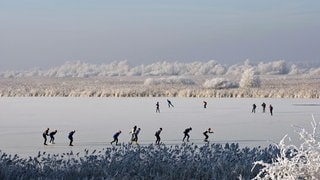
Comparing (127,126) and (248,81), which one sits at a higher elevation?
(248,81)

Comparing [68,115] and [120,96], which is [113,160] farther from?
Result: [120,96]

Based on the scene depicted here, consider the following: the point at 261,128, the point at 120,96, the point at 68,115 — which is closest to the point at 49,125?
the point at 68,115

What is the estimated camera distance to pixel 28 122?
18.8 meters

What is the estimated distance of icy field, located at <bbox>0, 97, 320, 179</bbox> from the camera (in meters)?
9.41

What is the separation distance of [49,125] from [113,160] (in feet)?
28.1

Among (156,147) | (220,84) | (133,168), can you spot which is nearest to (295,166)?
(133,168)

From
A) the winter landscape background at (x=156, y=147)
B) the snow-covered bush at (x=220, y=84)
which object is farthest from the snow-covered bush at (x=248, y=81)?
the winter landscape background at (x=156, y=147)

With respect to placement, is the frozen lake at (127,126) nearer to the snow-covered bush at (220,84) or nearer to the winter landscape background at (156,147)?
the winter landscape background at (156,147)

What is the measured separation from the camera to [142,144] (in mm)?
13328

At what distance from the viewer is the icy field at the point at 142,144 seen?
941 centimetres

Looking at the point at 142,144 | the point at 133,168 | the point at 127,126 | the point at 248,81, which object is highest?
the point at 248,81

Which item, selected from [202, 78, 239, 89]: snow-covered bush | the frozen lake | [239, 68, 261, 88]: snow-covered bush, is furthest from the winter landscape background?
[239, 68, 261, 88]: snow-covered bush

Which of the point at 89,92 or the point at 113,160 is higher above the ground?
the point at 89,92

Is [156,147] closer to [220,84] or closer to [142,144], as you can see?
[142,144]
